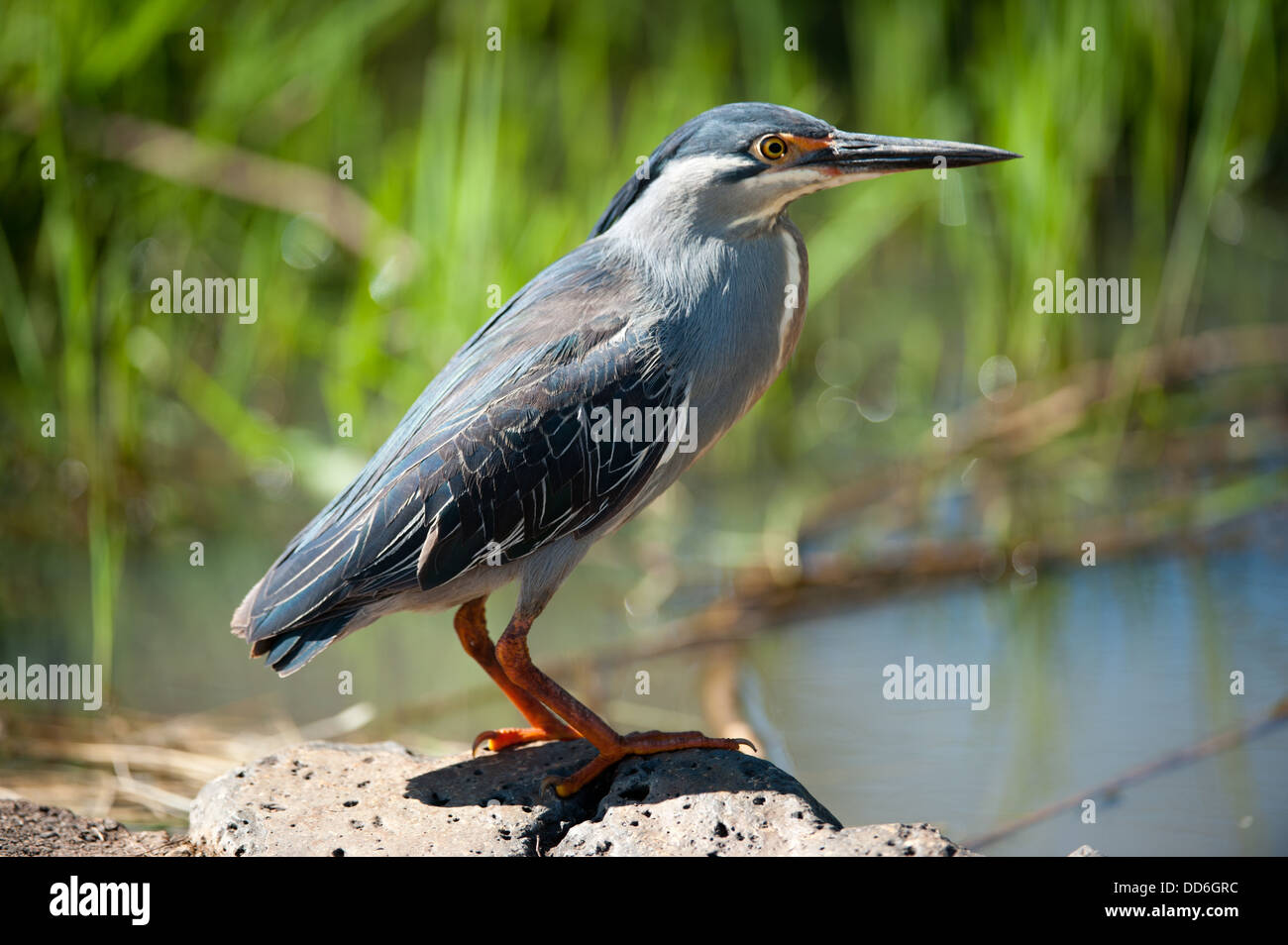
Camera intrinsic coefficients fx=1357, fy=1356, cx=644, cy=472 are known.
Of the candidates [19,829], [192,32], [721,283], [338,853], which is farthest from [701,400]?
[192,32]

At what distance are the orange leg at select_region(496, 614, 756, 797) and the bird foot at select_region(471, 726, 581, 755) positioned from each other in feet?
0.84

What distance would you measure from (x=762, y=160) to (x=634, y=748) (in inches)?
61.5

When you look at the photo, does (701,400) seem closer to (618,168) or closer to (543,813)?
(543,813)

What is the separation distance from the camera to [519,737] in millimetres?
3852

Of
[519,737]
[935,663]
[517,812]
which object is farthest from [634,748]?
[935,663]

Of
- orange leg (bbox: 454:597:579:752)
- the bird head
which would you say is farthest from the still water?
the bird head

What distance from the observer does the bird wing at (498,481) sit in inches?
138
